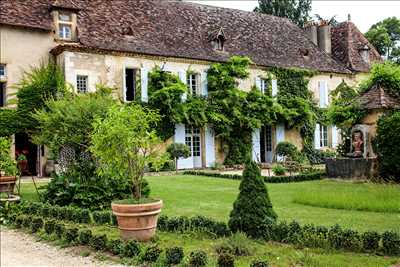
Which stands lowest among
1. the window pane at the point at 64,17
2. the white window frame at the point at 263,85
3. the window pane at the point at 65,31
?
the white window frame at the point at 263,85

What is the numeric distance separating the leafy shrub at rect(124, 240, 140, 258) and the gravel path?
362 mm

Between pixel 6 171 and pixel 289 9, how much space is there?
112 ft

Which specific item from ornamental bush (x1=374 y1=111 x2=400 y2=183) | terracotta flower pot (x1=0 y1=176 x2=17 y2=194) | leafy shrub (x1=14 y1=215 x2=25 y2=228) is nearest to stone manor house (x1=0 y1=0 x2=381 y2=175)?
terracotta flower pot (x1=0 y1=176 x2=17 y2=194)

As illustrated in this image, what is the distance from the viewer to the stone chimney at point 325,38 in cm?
3119

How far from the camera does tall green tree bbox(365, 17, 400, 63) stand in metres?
40.1

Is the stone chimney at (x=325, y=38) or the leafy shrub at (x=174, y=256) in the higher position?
the stone chimney at (x=325, y=38)

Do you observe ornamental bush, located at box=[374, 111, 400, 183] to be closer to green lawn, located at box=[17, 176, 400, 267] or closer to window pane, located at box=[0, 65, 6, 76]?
green lawn, located at box=[17, 176, 400, 267]

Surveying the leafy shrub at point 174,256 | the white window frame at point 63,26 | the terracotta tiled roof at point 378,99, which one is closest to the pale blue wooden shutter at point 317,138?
the terracotta tiled roof at point 378,99

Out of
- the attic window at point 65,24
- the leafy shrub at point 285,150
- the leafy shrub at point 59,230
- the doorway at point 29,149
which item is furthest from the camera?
the leafy shrub at point 285,150

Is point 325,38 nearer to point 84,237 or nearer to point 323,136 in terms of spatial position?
point 323,136

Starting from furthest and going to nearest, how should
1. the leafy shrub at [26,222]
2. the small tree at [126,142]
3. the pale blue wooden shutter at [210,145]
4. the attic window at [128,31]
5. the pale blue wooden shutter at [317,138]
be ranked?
the pale blue wooden shutter at [317,138]
the pale blue wooden shutter at [210,145]
the attic window at [128,31]
the leafy shrub at [26,222]
the small tree at [126,142]

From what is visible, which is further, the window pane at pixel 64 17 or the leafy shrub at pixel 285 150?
the leafy shrub at pixel 285 150

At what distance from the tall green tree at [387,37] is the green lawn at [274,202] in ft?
89.5

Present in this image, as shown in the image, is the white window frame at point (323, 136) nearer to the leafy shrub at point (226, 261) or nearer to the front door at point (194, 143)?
the front door at point (194, 143)
